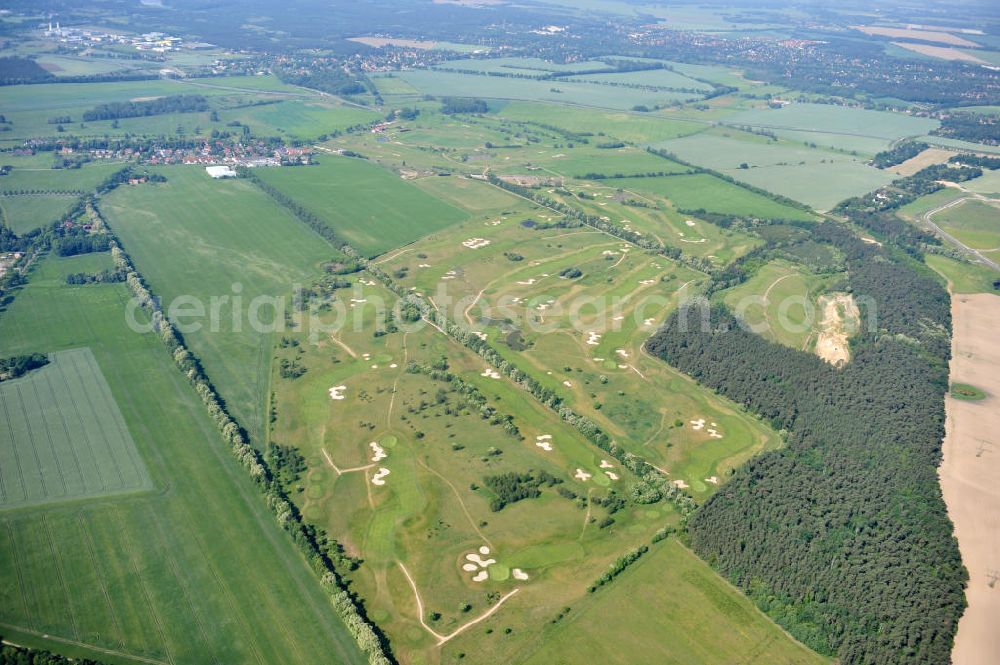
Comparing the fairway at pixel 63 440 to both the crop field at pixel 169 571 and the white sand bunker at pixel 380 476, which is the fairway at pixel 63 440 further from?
the white sand bunker at pixel 380 476

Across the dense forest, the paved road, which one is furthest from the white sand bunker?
the paved road

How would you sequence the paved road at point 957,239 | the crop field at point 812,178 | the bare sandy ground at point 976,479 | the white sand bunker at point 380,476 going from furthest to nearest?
the crop field at point 812,178, the paved road at point 957,239, the white sand bunker at point 380,476, the bare sandy ground at point 976,479

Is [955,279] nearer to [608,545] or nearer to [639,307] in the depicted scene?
[639,307]

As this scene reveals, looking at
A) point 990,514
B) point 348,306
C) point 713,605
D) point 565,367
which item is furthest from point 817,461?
point 348,306

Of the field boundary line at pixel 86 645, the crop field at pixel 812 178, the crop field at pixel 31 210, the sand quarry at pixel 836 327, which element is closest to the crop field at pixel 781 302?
the sand quarry at pixel 836 327

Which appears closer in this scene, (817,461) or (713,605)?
(713,605)

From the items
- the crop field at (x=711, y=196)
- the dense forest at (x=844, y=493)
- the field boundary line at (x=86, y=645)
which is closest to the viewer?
the field boundary line at (x=86, y=645)

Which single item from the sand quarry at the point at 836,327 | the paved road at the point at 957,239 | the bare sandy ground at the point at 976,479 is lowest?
the bare sandy ground at the point at 976,479

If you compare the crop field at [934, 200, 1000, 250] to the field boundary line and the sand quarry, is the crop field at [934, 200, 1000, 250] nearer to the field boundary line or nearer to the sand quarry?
the sand quarry
